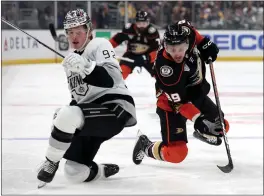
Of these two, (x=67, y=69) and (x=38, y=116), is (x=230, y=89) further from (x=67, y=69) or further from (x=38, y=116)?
(x=67, y=69)

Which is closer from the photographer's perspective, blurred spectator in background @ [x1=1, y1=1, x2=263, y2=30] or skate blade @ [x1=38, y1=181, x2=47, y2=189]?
skate blade @ [x1=38, y1=181, x2=47, y2=189]

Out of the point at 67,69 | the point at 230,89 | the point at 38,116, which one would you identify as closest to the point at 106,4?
the point at 230,89

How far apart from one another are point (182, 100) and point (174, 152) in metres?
0.27

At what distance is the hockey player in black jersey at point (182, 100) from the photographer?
302 centimetres

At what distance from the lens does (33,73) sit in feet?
29.7

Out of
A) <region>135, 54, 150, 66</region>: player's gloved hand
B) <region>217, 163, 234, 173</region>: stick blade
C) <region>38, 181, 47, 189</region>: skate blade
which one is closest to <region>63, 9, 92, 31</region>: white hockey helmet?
<region>38, 181, 47, 189</region>: skate blade

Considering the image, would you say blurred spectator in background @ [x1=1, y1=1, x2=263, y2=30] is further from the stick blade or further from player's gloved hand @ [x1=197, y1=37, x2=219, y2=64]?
the stick blade

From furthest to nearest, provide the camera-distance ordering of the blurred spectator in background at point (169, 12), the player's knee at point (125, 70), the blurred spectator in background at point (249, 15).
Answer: the blurred spectator in background at point (249, 15) < the blurred spectator in background at point (169, 12) < the player's knee at point (125, 70)

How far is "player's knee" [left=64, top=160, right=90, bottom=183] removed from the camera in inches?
110

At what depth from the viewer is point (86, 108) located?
2637mm

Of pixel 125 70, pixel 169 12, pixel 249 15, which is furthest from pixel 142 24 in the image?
pixel 249 15

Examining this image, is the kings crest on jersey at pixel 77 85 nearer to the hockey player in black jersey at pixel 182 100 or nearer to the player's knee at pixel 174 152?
the hockey player in black jersey at pixel 182 100

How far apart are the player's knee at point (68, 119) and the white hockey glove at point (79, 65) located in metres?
0.17

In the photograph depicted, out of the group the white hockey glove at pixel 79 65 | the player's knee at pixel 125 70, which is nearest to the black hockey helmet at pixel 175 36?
the white hockey glove at pixel 79 65
